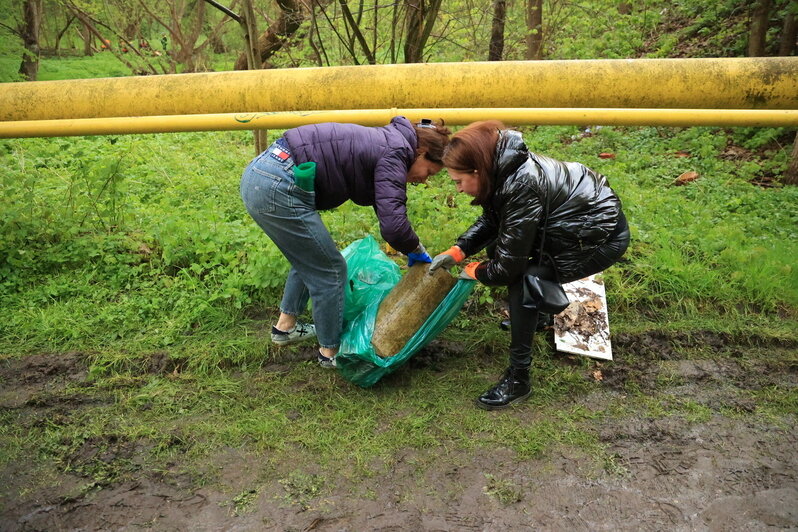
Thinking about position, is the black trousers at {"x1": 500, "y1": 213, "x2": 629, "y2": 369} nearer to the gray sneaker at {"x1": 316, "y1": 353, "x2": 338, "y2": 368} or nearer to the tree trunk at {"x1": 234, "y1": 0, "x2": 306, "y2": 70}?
the gray sneaker at {"x1": 316, "y1": 353, "x2": 338, "y2": 368}

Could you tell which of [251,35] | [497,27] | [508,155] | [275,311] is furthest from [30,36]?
[508,155]

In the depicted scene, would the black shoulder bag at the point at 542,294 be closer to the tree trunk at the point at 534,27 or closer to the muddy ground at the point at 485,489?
the muddy ground at the point at 485,489

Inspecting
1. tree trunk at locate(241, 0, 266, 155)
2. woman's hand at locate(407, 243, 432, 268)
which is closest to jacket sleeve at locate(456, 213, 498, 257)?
woman's hand at locate(407, 243, 432, 268)

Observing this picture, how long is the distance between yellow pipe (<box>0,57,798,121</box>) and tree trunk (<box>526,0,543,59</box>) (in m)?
5.52

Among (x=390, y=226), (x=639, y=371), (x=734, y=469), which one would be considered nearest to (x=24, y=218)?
(x=390, y=226)

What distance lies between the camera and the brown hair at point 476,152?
2348mm

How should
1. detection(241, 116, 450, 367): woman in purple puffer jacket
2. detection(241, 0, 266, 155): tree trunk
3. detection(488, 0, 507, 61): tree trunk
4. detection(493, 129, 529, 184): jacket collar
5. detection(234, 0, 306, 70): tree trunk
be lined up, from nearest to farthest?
detection(493, 129, 529, 184): jacket collar, detection(241, 116, 450, 367): woman in purple puffer jacket, detection(241, 0, 266, 155): tree trunk, detection(234, 0, 306, 70): tree trunk, detection(488, 0, 507, 61): tree trunk

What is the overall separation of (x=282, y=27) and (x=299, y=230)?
5.12 metres

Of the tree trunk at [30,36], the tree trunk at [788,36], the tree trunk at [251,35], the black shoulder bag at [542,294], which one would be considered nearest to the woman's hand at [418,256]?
the black shoulder bag at [542,294]

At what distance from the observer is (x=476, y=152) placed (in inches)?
92.4

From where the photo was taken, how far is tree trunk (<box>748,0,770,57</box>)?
591 centimetres

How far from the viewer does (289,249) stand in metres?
2.72

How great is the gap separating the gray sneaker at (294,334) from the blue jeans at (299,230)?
1.07ft

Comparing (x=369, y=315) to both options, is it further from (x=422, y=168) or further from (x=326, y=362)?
(x=422, y=168)
